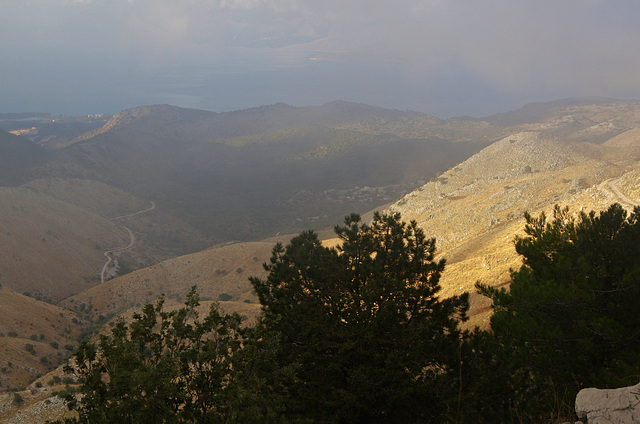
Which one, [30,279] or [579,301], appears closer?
[579,301]

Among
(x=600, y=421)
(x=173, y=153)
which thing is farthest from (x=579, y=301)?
(x=173, y=153)

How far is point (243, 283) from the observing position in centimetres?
3428

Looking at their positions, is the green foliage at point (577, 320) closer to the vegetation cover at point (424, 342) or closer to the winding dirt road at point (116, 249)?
the vegetation cover at point (424, 342)

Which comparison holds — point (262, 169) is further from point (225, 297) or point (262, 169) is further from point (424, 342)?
point (424, 342)

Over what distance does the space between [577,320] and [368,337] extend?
142 inches

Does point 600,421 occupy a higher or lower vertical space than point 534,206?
higher

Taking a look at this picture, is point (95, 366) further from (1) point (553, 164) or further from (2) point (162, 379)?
(1) point (553, 164)

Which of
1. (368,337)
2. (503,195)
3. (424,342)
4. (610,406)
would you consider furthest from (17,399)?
(503,195)

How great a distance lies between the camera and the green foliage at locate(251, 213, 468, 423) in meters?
6.97

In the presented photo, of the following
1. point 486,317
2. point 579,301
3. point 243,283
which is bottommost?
point 243,283

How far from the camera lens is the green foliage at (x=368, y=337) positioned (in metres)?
6.97

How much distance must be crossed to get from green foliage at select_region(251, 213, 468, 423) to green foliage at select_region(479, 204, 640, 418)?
3.54 feet

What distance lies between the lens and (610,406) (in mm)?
4141

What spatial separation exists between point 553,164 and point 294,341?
39318 mm
